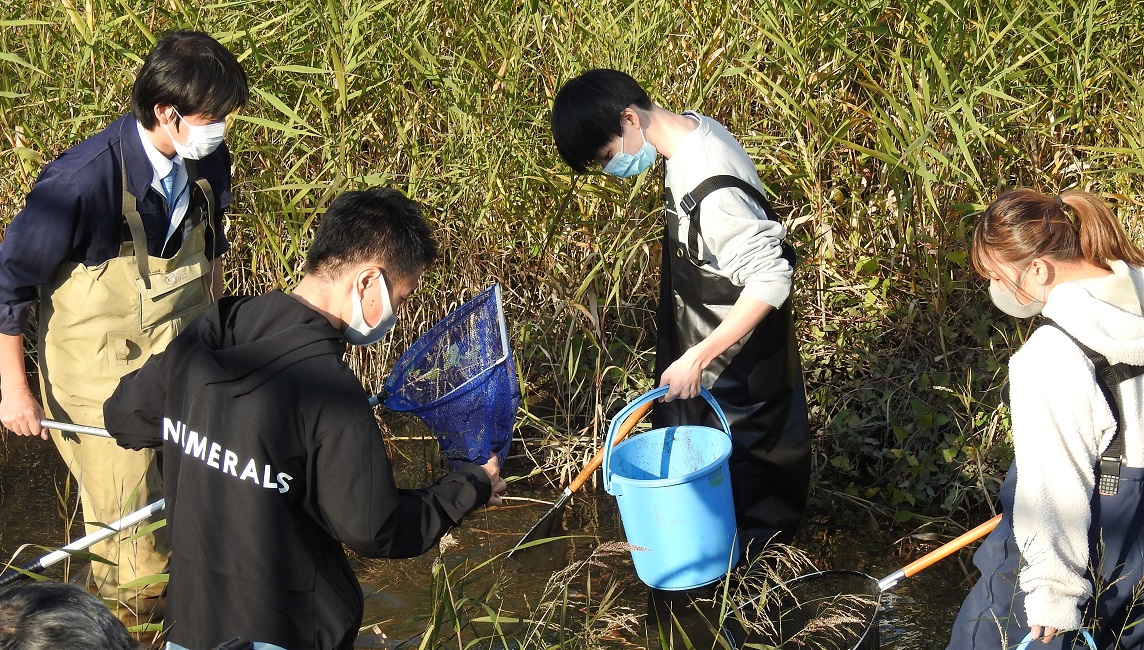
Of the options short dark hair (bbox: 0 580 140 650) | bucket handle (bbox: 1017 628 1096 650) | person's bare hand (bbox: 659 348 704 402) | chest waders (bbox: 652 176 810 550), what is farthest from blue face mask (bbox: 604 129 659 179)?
short dark hair (bbox: 0 580 140 650)

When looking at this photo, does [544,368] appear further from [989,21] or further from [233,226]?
[989,21]

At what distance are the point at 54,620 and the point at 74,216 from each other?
5.53 ft

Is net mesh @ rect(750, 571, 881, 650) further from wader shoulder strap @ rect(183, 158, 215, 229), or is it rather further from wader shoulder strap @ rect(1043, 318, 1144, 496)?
wader shoulder strap @ rect(183, 158, 215, 229)

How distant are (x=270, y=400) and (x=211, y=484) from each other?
222 millimetres

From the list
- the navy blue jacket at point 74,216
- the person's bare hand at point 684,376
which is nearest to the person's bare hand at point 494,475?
the person's bare hand at point 684,376

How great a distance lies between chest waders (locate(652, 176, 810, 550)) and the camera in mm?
3002

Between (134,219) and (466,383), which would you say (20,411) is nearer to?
(134,219)

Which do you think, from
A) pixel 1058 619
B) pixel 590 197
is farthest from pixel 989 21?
pixel 1058 619

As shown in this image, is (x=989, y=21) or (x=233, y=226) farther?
(x=233, y=226)

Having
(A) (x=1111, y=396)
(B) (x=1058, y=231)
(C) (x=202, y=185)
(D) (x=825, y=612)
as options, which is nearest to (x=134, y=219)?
(C) (x=202, y=185)

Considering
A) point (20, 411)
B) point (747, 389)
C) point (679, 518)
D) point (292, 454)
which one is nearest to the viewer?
point (292, 454)

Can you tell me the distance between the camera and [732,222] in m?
2.75

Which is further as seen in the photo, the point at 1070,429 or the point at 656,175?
the point at 656,175

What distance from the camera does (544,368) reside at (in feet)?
14.8
